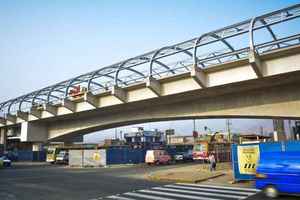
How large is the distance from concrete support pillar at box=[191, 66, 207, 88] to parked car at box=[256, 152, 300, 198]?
11.1 m

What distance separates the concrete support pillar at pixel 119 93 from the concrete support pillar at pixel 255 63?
14.4 metres

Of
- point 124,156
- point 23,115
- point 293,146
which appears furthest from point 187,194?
point 23,115

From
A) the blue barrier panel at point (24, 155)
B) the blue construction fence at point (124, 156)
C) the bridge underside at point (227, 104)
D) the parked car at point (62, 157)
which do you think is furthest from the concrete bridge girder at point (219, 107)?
the blue barrier panel at point (24, 155)

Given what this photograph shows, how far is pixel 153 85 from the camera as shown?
2681 cm

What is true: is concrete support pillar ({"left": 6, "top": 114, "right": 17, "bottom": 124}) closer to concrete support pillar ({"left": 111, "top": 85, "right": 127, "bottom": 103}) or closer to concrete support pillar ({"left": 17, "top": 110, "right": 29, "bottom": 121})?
concrete support pillar ({"left": 17, "top": 110, "right": 29, "bottom": 121})

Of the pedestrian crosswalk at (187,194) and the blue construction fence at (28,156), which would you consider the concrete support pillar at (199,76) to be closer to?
the pedestrian crosswalk at (187,194)

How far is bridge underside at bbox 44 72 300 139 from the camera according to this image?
22094mm

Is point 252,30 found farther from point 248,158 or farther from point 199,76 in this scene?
point 248,158

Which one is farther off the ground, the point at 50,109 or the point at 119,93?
the point at 119,93

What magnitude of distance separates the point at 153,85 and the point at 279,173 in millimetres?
16182

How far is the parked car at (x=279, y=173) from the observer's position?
11.6 m

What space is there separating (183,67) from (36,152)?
135 ft

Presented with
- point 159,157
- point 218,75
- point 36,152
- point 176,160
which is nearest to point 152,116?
point 159,157

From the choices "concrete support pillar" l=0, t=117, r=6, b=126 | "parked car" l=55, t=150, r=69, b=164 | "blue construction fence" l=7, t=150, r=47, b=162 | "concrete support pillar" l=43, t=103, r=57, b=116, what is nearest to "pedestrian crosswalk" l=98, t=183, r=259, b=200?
"concrete support pillar" l=43, t=103, r=57, b=116
